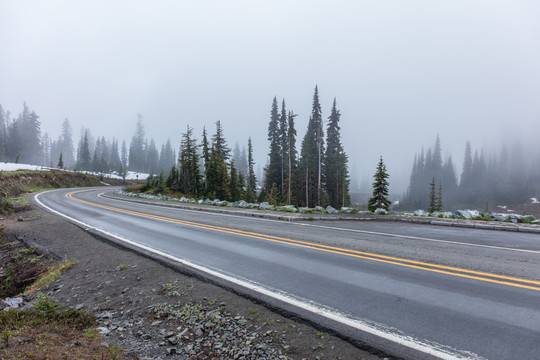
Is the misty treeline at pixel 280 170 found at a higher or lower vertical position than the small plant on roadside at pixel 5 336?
higher

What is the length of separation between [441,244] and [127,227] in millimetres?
11495

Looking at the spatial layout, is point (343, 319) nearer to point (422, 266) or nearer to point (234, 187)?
point (422, 266)

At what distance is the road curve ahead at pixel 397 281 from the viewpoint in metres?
2.95

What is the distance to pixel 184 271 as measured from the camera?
5367 mm

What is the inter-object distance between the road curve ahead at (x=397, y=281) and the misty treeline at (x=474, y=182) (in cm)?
10102

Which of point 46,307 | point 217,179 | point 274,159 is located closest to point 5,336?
point 46,307

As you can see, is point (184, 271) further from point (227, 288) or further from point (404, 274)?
point (404, 274)

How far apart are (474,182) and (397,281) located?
136355 mm

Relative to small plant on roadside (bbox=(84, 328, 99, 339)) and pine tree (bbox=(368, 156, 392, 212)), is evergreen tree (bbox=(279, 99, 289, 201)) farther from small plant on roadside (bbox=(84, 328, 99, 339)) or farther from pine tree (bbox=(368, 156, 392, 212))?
small plant on roadside (bbox=(84, 328, 99, 339))

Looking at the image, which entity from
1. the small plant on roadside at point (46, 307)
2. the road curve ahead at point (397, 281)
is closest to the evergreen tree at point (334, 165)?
the road curve ahead at point (397, 281)

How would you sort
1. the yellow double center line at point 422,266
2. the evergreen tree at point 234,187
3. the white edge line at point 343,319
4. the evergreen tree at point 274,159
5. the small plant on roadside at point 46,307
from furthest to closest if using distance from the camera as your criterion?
the evergreen tree at point 274,159 < the evergreen tree at point 234,187 < the yellow double center line at point 422,266 < the small plant on roadside at point 46,307 < the white edge line at point 343,319

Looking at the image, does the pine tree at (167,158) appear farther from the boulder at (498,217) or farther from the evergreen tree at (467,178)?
the evergreen tree at (467,178)

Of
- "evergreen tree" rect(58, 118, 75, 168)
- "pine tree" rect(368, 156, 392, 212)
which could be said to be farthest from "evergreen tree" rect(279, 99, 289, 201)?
"evergreen tree" rect(58, 118, 75, 168)

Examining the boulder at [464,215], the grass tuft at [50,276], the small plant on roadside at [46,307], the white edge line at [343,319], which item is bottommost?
the grass tuft at [50,276]
